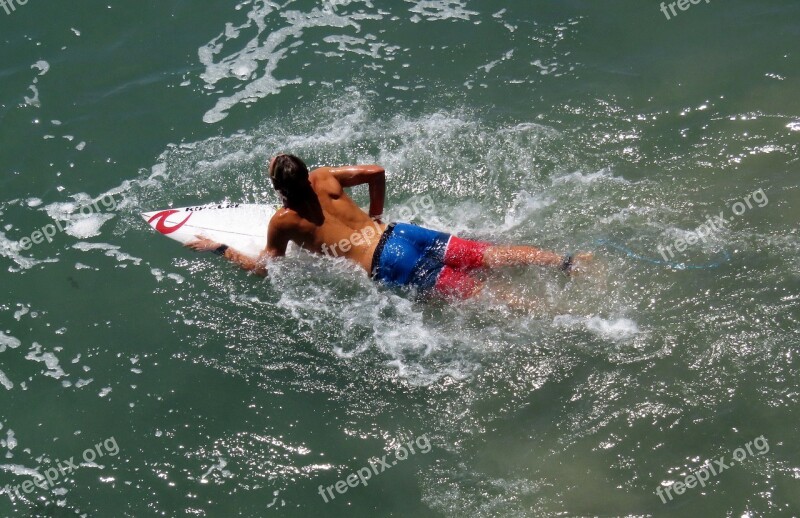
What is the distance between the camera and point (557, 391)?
6695 millimetres

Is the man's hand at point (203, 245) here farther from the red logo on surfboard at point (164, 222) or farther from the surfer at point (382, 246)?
the surfer at point (382, 246)

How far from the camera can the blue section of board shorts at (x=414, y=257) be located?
24.3ft

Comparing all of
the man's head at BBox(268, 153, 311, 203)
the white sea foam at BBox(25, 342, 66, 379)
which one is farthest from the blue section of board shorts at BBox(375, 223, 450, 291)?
the white sea foam at BBox(25, 342, 66, 379)

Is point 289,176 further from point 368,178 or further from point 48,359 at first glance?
point 48,359

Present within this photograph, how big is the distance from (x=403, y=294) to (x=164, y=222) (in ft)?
10.3

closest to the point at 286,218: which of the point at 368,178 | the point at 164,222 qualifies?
the point at 368,178

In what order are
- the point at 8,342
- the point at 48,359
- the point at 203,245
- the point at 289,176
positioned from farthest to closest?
1. the point at 203,245
2. the point at 8,342
3. the point at 48,359
4. the point at 289,176

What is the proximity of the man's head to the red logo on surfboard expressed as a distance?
209 centimetres

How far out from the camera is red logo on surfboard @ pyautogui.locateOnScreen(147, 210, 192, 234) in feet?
28.0

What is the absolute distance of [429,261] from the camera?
7.43m

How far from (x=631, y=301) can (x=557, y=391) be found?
49.1 inches

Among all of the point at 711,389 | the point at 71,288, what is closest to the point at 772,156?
the point at 711,389

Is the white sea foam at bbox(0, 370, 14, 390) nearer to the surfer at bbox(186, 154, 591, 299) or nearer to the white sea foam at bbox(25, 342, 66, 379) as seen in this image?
the white sea foam at bbox(25, 342, 66, 379)

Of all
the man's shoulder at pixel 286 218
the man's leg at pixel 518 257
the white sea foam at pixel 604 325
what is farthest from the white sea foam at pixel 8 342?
the white sea foam at pixel 604 325
